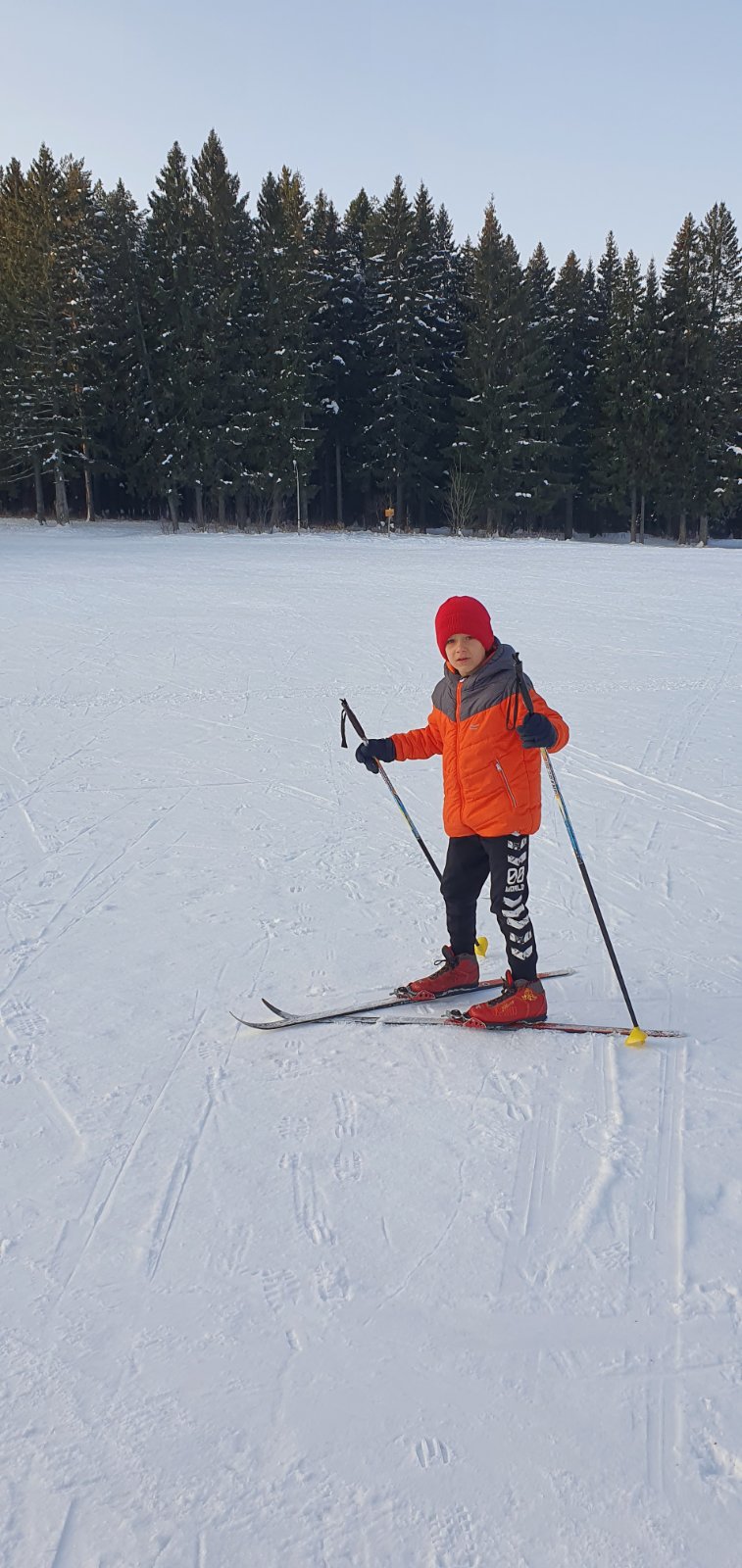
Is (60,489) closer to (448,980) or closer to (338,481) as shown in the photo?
(338,481)

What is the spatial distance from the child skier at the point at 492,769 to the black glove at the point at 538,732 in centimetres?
2

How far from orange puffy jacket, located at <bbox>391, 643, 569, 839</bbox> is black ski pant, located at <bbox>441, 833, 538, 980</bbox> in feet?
0.29

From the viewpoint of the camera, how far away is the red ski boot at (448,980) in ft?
12.5

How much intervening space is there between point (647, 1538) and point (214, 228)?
129 feet

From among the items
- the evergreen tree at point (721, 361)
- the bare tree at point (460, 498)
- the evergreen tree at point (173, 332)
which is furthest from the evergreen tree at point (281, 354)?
the evergreen tree at point (721, 361)

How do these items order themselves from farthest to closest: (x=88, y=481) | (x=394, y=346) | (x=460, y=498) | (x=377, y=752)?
(x=394, y=346) < (x=88, y=481) < (x=460, y=498) < (x=377, y=752)

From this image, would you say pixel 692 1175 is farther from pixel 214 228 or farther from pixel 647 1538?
pixel 214 228

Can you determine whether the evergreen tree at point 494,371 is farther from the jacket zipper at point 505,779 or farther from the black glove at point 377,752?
the jacket zipper at point 505,779

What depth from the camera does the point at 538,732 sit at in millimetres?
3215

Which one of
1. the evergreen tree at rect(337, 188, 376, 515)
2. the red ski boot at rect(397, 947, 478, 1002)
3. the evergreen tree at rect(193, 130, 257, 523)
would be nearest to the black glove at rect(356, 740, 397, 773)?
the red ski boot at rect(397, 947, 478, 1002)

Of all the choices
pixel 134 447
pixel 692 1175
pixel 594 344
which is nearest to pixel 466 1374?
pixel 692 1175

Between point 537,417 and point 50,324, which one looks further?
point 537,417

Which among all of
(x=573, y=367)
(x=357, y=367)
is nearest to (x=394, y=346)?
(x=357, y=367)

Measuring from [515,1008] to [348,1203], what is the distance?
3.70ft
